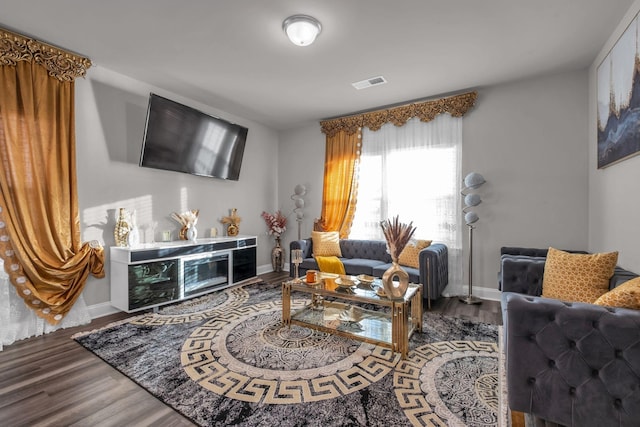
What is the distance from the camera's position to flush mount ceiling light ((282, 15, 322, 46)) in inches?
98.1

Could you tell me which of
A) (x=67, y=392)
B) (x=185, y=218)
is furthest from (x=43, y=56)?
(x=67, y=392)

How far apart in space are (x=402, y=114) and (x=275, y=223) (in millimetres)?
2940

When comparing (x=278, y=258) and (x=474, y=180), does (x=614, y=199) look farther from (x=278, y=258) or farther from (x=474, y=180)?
(x=278, y=258)

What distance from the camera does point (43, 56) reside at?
2.91m

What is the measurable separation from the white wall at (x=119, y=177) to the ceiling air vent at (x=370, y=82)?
7.70 feet

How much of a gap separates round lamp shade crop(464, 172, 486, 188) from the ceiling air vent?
165 centimetres

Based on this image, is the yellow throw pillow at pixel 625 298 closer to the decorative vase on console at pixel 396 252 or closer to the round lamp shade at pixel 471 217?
the decorative vase on console at pixel 396 252

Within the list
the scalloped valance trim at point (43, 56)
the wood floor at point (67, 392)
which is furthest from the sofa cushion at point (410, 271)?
the scalloped valance trim at point (43, 56)

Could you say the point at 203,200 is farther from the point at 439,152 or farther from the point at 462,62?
the point at 462,62

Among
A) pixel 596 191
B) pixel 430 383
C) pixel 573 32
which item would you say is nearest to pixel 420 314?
pixel 430 383

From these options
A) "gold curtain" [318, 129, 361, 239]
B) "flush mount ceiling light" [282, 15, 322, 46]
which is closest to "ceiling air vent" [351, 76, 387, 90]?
"gold curtain" [318, 129, 361, 239]

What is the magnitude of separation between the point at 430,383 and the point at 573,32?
3338 millimetres

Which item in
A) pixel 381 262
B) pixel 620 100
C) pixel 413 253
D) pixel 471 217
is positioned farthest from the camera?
pixel 381 262

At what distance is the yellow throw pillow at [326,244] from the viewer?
15.5ft
